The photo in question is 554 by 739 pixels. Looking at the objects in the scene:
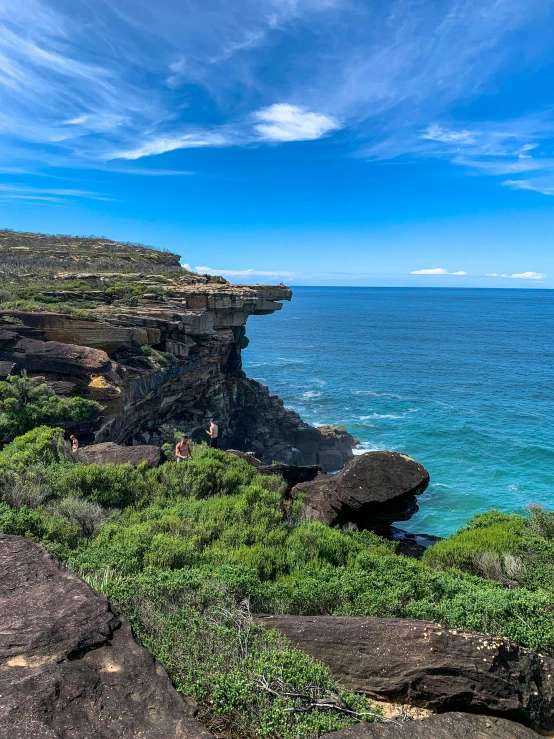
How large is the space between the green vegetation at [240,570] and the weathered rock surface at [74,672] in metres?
0.82

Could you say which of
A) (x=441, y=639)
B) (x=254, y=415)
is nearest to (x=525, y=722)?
(x=441, y=639)

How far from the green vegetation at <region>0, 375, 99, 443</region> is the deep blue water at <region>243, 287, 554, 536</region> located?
1907 cm

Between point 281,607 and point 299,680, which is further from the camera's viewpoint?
point 281,607

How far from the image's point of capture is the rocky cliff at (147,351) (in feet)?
71.7

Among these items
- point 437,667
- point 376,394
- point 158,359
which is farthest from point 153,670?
point 376,394

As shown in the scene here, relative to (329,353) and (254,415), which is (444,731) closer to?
(254,415)

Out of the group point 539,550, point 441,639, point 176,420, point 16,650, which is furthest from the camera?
point 176,420

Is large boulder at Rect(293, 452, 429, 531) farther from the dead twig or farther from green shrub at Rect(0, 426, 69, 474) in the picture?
the dead twig

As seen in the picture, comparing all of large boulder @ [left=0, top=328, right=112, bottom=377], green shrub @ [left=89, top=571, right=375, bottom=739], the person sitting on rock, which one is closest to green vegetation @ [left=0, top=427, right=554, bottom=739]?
green shrub @ [left=89, top=571, right=375, bottom=739]

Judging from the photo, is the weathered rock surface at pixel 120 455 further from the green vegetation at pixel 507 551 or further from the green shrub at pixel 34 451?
the green vegetation at pixel 507 551

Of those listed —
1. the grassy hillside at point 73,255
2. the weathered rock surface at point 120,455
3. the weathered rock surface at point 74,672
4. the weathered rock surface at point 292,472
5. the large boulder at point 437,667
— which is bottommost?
the weathered rock surface at point 292,472

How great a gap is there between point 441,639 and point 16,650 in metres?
4.41

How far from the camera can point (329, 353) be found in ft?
256

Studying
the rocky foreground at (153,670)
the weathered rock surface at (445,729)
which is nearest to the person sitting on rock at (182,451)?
the rocky foreground at (153,670)
